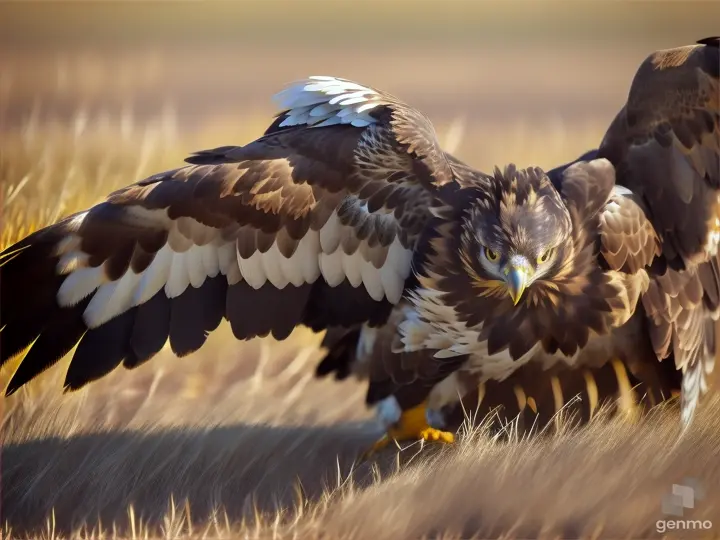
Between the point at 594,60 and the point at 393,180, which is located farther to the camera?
the point at 594,60

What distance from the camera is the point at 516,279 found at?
1820 millimetres

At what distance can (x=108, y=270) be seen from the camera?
196cm

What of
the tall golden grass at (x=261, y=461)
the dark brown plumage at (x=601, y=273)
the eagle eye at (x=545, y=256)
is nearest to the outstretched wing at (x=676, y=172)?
the dark brown plumage at (x=601, y=273)

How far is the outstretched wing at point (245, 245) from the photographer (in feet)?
6.34

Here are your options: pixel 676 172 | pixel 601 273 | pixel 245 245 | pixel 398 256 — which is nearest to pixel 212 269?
pixel 245 245

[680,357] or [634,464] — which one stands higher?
[680,357]

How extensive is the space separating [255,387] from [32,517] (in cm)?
56

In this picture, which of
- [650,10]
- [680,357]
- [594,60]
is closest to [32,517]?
[680,357]

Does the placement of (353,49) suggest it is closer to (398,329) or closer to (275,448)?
(398,329)

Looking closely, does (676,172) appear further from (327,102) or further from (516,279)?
(327,102)

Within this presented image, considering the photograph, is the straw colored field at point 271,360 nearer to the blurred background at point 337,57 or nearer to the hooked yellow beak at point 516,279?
the blurred background at point 337,57

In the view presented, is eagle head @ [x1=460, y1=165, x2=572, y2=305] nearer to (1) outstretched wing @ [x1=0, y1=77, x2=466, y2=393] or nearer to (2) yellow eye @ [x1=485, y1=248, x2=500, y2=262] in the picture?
(2) yellow eye @ [x1=485, y1=248, x2=500, y2=262]

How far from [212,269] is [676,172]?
3.41 feet

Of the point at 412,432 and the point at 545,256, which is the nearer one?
the point at 545,256
